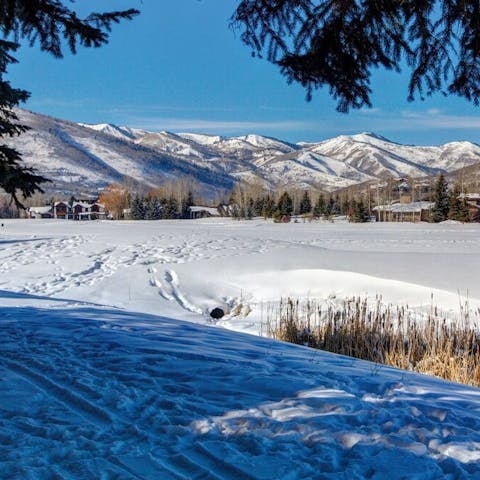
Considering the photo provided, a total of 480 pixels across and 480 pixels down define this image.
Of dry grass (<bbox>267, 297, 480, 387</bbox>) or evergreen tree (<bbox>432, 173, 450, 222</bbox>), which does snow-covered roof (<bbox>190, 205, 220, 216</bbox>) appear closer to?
evergreen tree (<bbox>432, 173, 450, 222</bbox>)

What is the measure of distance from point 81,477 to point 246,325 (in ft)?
24.6

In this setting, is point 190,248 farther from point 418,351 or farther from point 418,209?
point 418,209

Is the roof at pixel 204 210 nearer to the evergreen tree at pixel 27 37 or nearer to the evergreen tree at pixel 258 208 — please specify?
the evergreen tree at pixel 258 208

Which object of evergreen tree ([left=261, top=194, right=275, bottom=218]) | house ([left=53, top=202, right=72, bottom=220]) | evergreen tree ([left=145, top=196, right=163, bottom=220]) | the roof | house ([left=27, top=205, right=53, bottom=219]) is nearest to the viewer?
evergreen tree ([left=261, top=194, right=275, bottom=218])

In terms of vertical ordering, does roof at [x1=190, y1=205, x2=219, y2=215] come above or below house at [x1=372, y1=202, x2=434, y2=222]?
above

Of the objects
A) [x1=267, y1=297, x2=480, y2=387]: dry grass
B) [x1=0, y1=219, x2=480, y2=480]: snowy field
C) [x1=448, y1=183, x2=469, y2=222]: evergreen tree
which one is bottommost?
[x1=267, y1=297, x2=480, y2=387]: dry grass

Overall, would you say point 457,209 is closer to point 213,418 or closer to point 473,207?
point 473,207

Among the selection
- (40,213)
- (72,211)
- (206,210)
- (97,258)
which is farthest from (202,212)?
(97,258)

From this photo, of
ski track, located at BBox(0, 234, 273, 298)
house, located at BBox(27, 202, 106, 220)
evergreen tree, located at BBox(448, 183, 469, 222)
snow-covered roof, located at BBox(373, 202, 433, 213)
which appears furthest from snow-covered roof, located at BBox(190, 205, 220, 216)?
ski track, located at BBox(0, 234, 273, 298)

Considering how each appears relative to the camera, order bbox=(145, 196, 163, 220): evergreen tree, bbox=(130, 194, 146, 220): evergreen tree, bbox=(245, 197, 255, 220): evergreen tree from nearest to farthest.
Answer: bbox=(245, 197, 255, 220): evergreen tree
bbox=(145, 196, 163, 220): evergreen tree
bbox=(130, 194, 146, 220): evergreen tree

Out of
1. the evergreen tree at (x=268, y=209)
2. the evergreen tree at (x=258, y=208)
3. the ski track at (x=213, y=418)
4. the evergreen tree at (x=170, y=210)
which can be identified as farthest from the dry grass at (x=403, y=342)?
the evergreen tree at (x=170, y=210)

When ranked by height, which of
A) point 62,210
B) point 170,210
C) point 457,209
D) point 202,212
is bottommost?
point 457,209

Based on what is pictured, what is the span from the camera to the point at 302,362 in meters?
3.97

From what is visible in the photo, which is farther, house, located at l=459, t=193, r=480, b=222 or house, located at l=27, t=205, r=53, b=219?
house, located at l=27, t=205, r=53, b=219
